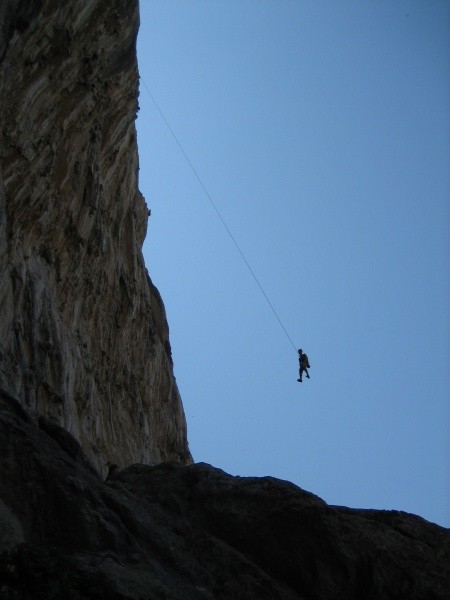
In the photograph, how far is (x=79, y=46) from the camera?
22.2m

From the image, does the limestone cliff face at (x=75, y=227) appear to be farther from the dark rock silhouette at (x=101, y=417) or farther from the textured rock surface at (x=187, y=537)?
the textured rock surface at (x=187, y=537)

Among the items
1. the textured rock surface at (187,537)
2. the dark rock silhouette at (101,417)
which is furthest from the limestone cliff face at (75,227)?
the textured rock surface at (187,537)

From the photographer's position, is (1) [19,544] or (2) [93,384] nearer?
(1) [19,544]

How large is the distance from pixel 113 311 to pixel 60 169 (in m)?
6.68

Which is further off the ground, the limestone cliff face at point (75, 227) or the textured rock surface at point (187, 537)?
the limestone cliff face at point (75, 227)

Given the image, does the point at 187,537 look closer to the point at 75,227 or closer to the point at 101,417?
the point at 101,417

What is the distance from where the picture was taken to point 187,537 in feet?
46.9

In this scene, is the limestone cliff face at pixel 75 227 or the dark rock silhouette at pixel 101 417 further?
the limestone cliff face at pixel 75 227

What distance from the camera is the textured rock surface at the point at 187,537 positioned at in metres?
10.9

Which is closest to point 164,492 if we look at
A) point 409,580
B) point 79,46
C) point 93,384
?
point 409,580

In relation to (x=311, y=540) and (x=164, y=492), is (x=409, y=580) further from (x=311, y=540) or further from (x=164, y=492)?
(x=164, y=492)

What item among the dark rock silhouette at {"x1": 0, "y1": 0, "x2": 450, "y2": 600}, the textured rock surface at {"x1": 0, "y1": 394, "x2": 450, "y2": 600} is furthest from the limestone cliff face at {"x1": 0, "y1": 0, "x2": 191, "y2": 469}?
the textured rock surface at {"x1": 0, "y1": 394, "x2": 450, "y2": 600}

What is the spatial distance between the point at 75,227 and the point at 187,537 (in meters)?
12.6

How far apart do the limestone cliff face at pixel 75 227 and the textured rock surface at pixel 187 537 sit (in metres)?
3.91
